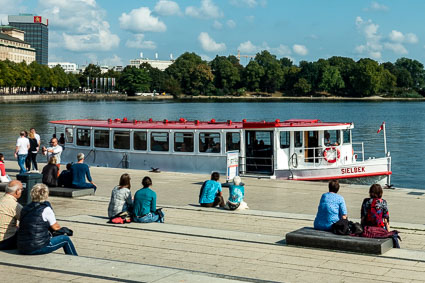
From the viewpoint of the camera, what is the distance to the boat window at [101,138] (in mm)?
34156

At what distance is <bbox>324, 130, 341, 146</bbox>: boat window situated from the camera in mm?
29641

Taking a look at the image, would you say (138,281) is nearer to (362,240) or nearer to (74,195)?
(362,240)

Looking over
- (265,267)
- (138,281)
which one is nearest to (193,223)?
Answer: (265,267)

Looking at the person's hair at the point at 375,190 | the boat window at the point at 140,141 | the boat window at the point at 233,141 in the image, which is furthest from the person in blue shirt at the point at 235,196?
the boat window at the point at 140,141

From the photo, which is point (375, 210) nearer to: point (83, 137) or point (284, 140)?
point (284, 140)

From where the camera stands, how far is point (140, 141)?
32.8 meters

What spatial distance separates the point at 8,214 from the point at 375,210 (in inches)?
275

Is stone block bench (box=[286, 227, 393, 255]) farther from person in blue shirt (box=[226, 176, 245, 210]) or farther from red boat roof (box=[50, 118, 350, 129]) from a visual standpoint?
red boat roof (box=[50, 118, 350, 129])

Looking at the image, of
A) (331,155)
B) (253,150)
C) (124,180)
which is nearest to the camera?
(124,180)

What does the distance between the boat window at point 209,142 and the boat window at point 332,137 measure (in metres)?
Result: 5.16

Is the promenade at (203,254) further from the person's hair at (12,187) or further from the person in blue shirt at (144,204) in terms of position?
the person's hair at (12,187)

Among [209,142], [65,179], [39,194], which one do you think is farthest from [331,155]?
[39,194]

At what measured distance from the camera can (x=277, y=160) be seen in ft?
93.8

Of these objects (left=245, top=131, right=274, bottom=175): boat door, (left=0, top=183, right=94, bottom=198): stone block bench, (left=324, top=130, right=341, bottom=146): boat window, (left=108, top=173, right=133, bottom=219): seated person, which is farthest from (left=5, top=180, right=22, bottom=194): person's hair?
(left=324, top=130, right=341, bottom=146): boat window
